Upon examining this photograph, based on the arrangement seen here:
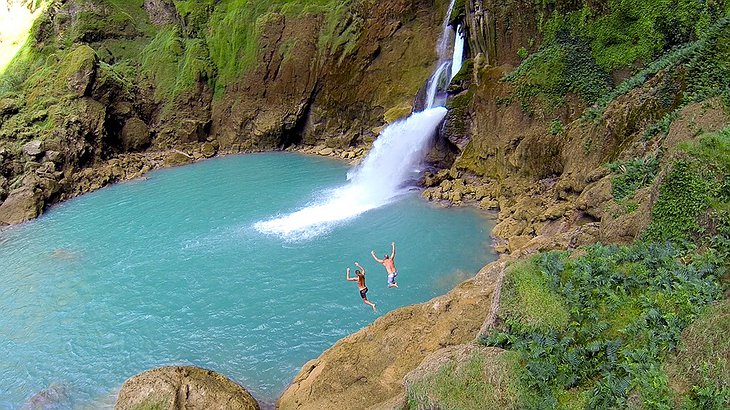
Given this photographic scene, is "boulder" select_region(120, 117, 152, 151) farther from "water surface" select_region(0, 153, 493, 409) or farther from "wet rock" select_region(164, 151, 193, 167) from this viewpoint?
"water surface" select_region(0, 153, 493, 409)

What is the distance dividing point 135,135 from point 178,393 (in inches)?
1530

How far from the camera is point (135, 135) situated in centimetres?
4328

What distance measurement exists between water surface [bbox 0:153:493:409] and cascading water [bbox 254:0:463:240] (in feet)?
3.19

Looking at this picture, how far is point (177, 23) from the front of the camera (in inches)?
2067

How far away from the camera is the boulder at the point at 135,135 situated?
4291cm

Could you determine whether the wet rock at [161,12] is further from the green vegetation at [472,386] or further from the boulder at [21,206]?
the green vegetation at [472,386]

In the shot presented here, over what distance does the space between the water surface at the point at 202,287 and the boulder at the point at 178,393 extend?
1.90 m

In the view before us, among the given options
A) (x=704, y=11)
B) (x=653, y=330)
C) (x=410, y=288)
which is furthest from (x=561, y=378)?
(x=704, y=11)

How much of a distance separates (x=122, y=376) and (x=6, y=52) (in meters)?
51.6

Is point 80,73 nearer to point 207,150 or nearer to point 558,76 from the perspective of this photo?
point 207,150

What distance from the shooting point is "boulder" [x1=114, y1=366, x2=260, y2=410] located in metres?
9.70

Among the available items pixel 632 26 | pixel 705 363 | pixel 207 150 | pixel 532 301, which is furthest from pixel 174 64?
pixel 705 363

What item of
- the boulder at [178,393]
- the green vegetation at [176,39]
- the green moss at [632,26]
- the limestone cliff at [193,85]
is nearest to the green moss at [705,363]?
the boulder at [178,393]

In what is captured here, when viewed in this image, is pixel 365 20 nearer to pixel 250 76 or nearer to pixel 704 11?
pixel 250 76
